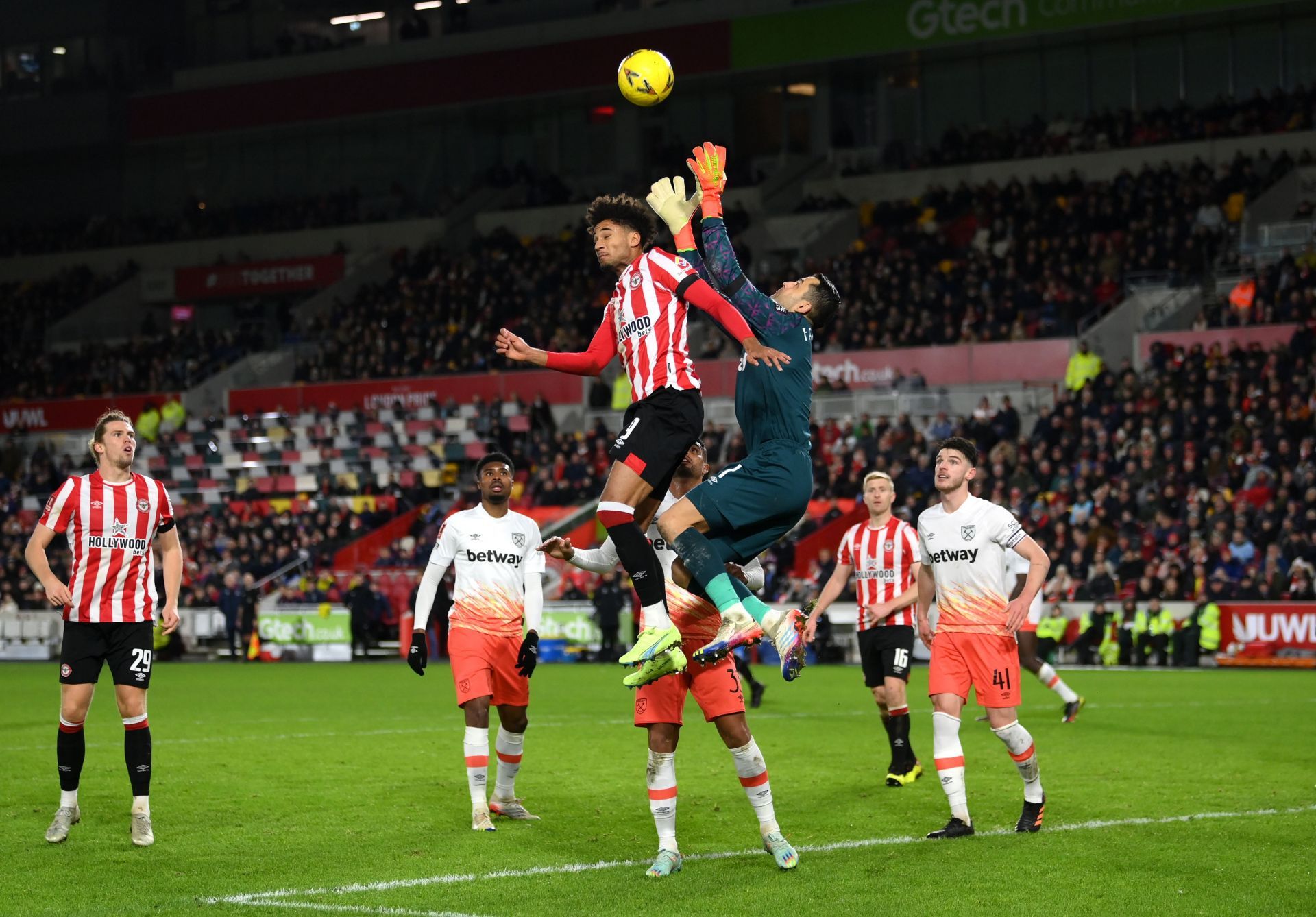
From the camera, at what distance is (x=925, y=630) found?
10586 mm

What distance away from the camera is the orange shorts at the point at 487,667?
422 inches

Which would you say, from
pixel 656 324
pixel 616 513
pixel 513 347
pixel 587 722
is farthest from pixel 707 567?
pixel 587 722

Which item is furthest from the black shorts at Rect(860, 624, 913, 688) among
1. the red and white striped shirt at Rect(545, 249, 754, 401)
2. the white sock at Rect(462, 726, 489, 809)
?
Answer: the red and white striped shirt at Rect(545, 249, 754, 401)

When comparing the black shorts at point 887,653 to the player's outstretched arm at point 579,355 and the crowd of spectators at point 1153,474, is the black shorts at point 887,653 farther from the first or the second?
the crowd of spectators at point 1153,474

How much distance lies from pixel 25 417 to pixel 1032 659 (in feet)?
125

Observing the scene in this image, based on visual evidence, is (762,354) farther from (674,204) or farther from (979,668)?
(979,668)

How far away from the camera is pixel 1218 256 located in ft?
117

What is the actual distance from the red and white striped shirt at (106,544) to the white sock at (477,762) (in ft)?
7.04

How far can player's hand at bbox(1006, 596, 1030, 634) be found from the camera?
978cm

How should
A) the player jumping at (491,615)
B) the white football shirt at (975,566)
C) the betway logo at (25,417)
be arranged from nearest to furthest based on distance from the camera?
the white football shirt at (975,566) < the player jumping at (491,615) < the betway logo at (25,417)

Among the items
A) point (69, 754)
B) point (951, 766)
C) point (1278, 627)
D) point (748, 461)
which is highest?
point (748, 461)

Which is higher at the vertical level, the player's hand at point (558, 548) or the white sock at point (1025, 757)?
the player's hand at point (558, 548)

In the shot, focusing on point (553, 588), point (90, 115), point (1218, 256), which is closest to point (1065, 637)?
point (553, 588)

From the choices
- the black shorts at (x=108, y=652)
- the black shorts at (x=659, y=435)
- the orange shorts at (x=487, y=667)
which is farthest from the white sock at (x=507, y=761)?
the black shorts at (x=659, y=435)
